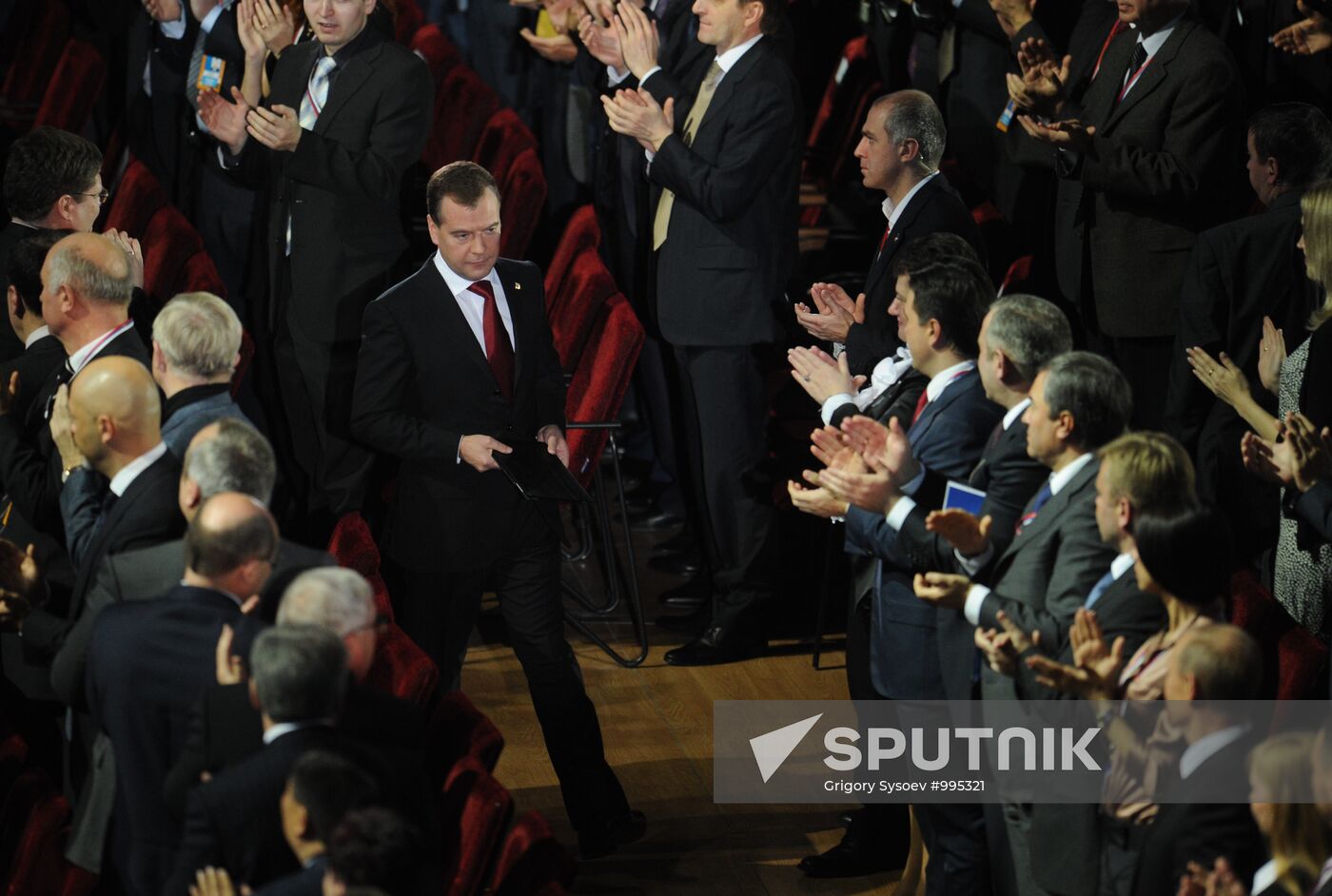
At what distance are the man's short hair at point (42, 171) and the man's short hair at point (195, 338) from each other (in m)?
1.44

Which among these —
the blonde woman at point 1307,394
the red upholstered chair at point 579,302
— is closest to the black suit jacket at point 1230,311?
the blonde woman at point 1307,394

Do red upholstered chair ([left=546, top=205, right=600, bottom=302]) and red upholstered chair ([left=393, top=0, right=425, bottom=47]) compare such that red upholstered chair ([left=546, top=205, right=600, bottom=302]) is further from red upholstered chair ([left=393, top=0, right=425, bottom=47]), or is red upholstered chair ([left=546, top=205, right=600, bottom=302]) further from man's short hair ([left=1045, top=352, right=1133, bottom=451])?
man's short hair ([left=1045, top=352, right=1133, bottom=451])

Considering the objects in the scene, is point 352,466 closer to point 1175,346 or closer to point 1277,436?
point 1175,346

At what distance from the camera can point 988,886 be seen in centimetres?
369

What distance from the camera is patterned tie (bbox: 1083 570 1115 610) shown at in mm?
3154

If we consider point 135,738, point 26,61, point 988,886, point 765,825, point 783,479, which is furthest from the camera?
point 26,61

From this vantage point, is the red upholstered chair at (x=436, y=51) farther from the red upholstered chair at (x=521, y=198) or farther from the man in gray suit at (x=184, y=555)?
the man in gray suit at (x=184, y=555)

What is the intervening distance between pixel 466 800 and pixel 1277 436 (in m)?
1.86

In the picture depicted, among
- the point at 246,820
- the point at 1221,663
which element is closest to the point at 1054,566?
the point at 1221,663

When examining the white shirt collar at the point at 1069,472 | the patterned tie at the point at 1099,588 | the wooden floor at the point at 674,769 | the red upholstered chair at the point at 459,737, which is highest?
the white shirt collar at the point at 1069,472

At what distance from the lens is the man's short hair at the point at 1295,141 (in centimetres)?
459

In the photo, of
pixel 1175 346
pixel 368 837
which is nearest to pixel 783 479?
pixel 1175 346

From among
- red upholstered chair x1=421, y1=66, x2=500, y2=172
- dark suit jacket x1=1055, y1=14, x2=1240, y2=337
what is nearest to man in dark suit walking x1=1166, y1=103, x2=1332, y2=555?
dark suit jacket x1=1055, y1=14, x2=1240, y2=337

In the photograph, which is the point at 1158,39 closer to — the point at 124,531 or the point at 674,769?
the point at 674,769
